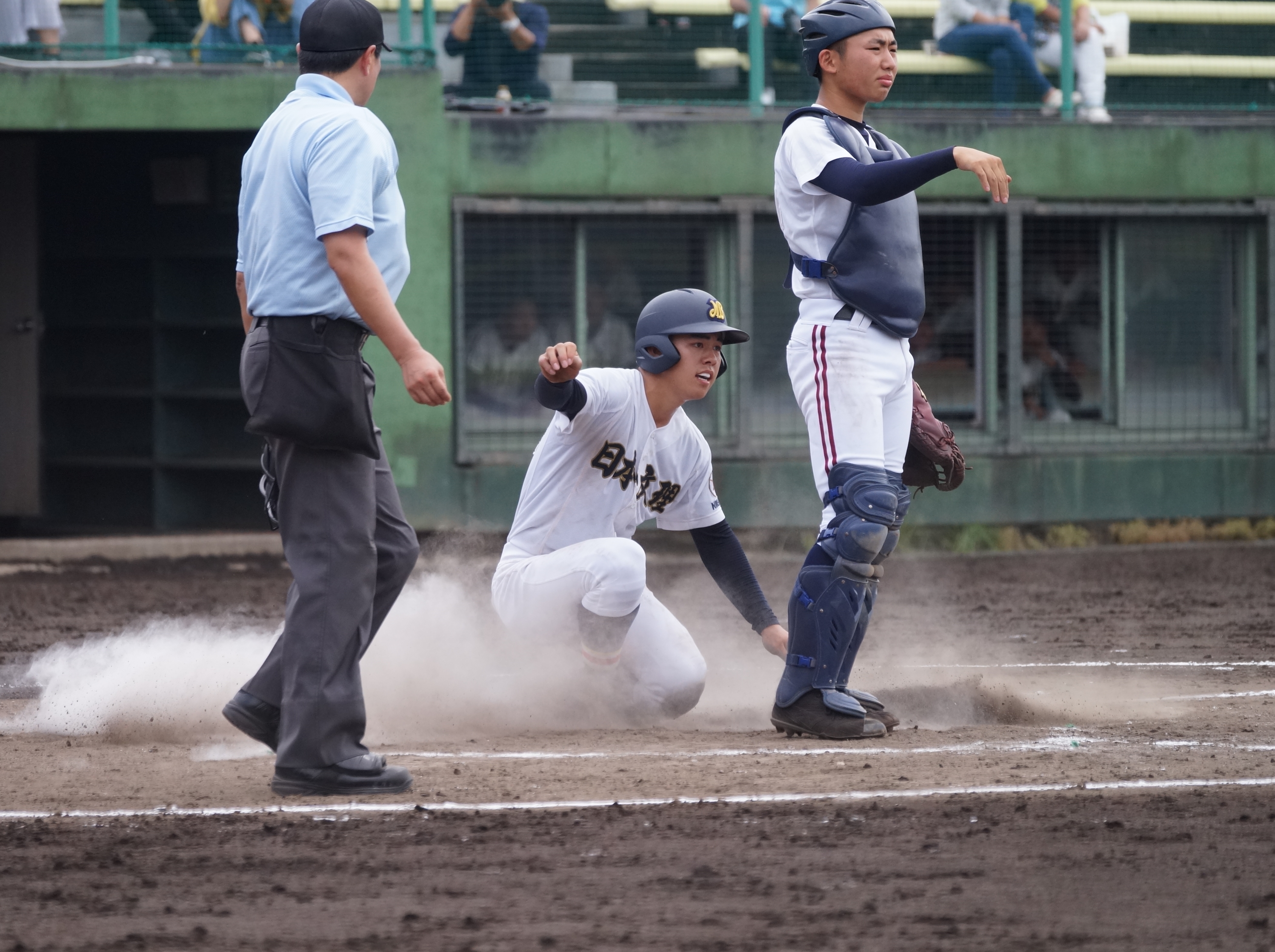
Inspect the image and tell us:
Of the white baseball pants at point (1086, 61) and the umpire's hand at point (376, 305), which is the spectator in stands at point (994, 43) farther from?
the umpire's hand at point (376, 305)

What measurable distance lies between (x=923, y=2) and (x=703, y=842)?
10150 mm

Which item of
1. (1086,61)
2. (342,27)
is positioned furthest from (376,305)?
(1086,61)

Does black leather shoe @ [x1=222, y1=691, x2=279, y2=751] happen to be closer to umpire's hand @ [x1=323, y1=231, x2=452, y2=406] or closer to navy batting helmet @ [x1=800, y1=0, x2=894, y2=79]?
umpire's hand @ [x1=323, y1=231, x2=452, y2=406]

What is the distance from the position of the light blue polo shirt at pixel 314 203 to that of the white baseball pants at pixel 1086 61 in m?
9.67

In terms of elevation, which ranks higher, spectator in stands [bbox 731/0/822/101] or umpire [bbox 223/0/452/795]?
spectator in stands [bbox 731/0/822/101]

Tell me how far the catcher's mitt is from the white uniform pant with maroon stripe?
0.86 feet

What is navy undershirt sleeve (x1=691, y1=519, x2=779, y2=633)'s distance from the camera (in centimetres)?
593

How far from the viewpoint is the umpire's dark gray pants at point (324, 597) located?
4.46 m

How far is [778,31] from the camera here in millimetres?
12703

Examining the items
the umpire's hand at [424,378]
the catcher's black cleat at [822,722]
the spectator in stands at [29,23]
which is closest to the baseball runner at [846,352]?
the catcher's black cleat at [822,722]

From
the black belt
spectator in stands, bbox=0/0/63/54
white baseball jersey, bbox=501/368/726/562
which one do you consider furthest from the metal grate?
the black belt

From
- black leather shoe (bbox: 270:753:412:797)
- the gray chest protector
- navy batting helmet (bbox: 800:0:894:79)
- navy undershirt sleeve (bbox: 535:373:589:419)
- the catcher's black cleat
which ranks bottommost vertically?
the catcher's black cleat

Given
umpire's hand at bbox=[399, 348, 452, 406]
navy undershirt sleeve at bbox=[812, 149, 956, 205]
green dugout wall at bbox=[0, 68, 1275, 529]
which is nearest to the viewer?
umpire's hand at bbox=[399, 348, 452, 406]

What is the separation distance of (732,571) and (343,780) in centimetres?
194
